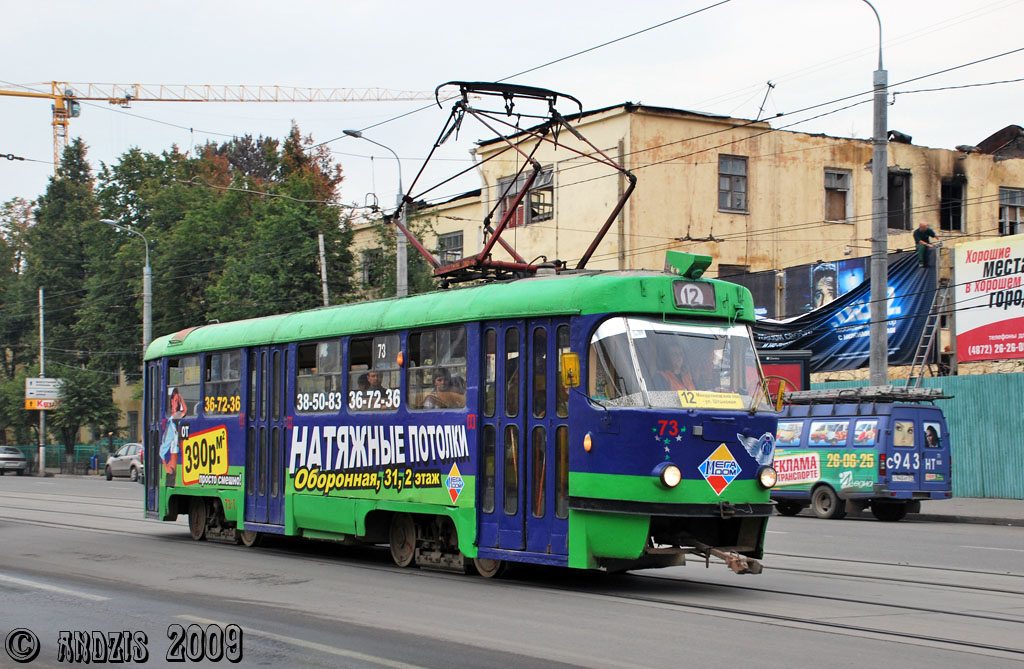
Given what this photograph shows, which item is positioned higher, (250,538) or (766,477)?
(766,477)

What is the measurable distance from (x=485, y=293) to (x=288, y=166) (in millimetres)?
50378

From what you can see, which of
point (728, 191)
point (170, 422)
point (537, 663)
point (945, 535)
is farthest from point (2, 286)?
point (537, 663)

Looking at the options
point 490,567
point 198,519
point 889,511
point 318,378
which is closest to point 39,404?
point 198,519

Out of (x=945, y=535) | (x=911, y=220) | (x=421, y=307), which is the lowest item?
(x=945, y=535)

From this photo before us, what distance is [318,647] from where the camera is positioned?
8.48m

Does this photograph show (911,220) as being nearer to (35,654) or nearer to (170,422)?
(170,422)

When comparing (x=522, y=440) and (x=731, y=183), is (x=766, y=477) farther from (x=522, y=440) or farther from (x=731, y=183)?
(x=731, y=183)

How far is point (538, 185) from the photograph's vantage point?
4012cm

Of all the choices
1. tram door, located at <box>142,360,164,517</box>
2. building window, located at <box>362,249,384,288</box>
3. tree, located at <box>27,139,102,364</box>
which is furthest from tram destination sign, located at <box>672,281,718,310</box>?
tree, located at <box>27,139,102,364</box>

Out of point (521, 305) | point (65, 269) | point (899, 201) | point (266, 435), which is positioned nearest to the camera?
point (521, 305)

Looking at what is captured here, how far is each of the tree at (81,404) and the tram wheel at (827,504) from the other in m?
42.4

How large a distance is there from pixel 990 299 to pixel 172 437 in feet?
62.6

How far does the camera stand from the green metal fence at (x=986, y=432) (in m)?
27.4

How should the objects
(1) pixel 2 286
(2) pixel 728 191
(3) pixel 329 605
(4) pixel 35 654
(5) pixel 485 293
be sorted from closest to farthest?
(4) pixel 35 654 → (3) pixel 329 605 → (5) pixel 485 293 → (2) pixel 728 191 → (1) pixel 2 286
